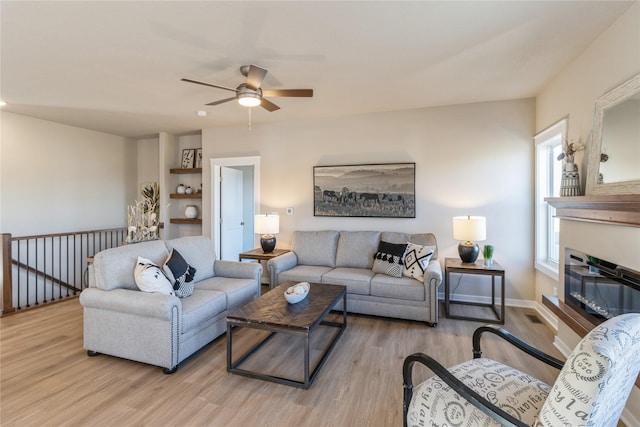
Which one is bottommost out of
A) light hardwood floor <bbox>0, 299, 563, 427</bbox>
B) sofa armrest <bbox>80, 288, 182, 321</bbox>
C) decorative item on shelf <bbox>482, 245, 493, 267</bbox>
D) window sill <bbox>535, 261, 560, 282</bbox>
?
light hardwood floor <bbox>0, 299, 563, 427</bbox>

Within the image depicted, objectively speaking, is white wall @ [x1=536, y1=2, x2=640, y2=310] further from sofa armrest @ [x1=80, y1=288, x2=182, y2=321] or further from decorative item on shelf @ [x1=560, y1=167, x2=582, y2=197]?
sofa armrest @ [x1=80, y1=288, x2=182, y2=321]

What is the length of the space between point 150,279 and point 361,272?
90.5 inches

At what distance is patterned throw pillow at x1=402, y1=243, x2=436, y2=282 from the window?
1.32m

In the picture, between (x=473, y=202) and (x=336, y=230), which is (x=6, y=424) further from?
Result: (x=473, y=202)

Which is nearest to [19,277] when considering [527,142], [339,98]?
[339,98]

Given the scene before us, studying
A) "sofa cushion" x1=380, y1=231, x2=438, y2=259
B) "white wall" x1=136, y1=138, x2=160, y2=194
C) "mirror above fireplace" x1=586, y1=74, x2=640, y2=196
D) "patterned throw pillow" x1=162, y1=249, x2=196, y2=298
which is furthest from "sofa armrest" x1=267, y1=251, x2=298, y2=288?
"white wall" x1=136, y1=138, x2=160, y2=194

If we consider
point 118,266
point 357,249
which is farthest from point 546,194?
point 118,266

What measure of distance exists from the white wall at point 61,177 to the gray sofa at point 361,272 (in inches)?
152

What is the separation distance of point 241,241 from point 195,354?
3.36 meters

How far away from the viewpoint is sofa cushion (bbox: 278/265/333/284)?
3.73 metres

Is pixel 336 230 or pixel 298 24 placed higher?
pixel 298 24

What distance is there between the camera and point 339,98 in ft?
12.4

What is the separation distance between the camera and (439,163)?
4.14 metres

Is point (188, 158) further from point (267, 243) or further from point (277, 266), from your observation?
point (277, 266)
